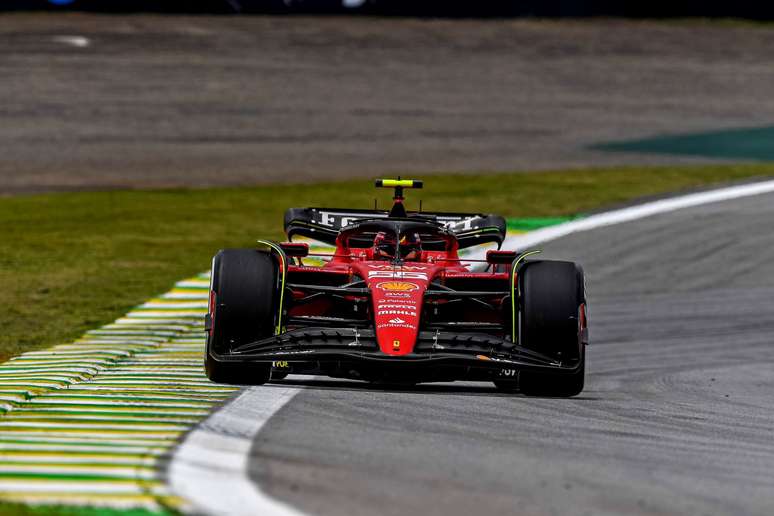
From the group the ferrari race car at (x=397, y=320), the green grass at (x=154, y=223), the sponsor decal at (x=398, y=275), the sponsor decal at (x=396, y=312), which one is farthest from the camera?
the green grass at (x=154, y=223)

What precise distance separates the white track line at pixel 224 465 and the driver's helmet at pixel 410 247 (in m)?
2.70

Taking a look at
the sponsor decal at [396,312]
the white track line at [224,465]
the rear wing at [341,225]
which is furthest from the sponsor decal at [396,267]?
the white track line at [224,465]

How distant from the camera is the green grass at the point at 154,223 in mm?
16719

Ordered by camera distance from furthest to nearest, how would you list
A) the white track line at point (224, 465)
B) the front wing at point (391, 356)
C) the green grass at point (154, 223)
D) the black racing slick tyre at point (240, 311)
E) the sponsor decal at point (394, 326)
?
the green grass at point (154, 223)
the black racing slick tyre at point (240, 311)
the sponsor decal at point (394, 326)
the front wing at point (391, 356)
the white track line at point (224, 465)

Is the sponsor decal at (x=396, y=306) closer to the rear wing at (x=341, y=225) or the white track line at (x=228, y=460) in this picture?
the white track line at (x=228, y=460)

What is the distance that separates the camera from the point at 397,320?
10.3 metres

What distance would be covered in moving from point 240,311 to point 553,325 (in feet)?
6.88

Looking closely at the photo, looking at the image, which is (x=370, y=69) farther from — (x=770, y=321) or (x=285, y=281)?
(x=285, y=281)

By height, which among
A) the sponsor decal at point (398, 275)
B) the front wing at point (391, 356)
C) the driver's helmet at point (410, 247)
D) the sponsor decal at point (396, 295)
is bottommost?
the front wing at point (391, 356)

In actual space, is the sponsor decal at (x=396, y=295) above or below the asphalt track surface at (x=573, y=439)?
above

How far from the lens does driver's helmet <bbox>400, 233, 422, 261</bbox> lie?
1192 cm

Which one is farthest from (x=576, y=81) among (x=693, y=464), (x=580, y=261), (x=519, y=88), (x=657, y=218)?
(x=693, y=464)

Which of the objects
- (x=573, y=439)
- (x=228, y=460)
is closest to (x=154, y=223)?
(x=573, y=439)

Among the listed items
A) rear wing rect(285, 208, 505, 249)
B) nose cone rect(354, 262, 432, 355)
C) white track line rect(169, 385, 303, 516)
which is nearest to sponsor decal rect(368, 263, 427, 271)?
nose cone rect(354, 262, 432, 355)
